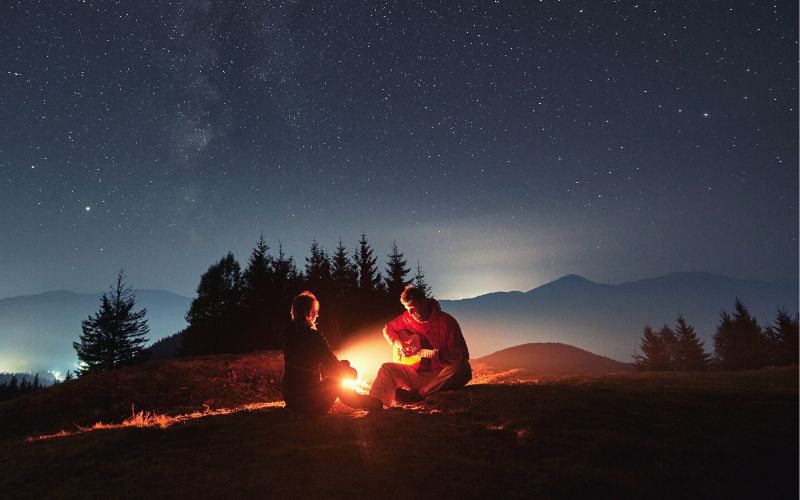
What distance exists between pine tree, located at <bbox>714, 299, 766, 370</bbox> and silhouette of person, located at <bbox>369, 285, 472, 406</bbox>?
161ft

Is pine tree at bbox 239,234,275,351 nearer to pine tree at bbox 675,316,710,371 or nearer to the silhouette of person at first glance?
the silhouette of person

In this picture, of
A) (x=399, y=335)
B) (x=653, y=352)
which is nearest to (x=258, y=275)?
(x=399, y=335)

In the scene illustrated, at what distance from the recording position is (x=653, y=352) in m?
49.9

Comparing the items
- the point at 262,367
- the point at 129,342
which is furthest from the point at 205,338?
the point at 262,367

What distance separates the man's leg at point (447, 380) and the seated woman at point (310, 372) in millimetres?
1594

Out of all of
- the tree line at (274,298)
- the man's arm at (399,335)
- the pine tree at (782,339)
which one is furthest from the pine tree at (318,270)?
the pine tree at (782,339)

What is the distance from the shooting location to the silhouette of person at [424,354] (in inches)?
295

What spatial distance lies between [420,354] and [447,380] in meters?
0.75

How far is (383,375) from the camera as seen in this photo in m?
7.45

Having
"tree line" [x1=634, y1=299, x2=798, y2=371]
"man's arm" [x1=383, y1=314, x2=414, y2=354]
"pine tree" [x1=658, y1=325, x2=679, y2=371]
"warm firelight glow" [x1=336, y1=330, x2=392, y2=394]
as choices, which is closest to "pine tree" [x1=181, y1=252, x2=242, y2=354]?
"warm firelight glow" [x1=336, y1=330, x2=392, y2=394]

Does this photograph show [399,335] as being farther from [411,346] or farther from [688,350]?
[688,350]

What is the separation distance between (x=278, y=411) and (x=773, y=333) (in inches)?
2403

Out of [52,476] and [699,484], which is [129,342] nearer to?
[52,476]

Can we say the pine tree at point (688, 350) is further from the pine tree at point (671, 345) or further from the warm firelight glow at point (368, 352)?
the warm firelight glow at point (368, 352)
